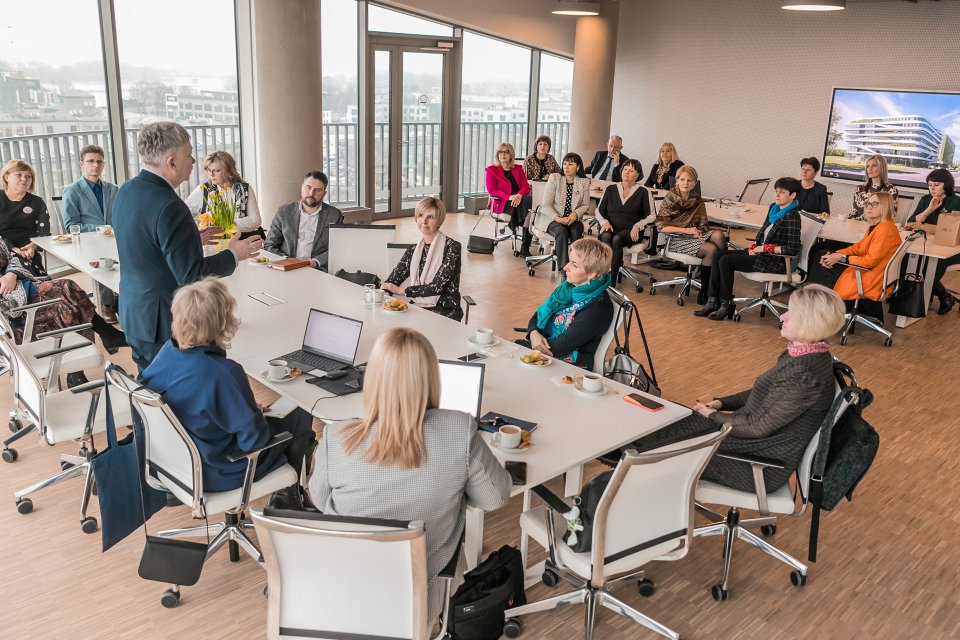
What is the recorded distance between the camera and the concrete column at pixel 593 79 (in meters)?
11.4

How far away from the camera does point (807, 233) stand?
7234 millimetres

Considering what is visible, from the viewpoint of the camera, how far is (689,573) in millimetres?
3621

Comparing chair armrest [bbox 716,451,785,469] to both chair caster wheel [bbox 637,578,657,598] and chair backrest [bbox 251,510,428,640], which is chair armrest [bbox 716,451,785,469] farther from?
chair backrest [bbox 251,510,428,640]

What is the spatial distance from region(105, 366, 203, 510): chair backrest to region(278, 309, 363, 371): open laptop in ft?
2.63

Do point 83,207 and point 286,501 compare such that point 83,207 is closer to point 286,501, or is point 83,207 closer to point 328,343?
point 328,343

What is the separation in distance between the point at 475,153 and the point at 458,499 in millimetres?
10138

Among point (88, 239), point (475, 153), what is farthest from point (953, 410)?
point (475, 153)

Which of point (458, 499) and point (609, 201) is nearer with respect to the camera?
point (458, 499)

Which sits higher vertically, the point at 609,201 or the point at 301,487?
the point at 609,201

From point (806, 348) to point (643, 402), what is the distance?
0.71 metres

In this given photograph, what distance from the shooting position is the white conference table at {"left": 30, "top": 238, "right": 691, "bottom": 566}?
311 cm

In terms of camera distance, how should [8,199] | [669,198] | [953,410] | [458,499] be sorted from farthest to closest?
[669,198] < [8,199] < [953,410] < [458,499]

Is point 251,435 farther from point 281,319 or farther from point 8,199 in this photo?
point 8,199

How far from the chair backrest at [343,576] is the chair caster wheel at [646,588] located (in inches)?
52.1
